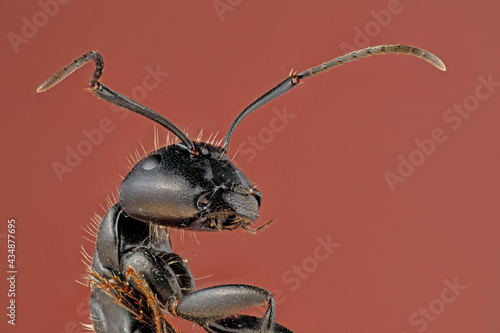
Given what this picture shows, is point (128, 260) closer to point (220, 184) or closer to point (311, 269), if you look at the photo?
point (220, 184)

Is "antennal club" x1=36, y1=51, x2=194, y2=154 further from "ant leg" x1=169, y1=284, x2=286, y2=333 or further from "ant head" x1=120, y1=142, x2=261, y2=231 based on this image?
"ant leg" x1=169, y1=284, x2=286, y2=333

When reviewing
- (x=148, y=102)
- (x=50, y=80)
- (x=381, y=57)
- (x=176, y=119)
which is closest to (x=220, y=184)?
(x=50, y=80)

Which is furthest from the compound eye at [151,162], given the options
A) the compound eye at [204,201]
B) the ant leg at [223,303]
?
the ant leg at [223,303]

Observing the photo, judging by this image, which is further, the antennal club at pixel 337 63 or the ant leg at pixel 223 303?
the antennal club at pixel 337 63

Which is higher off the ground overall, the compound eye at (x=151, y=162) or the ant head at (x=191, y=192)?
the compound eye at (x=151, y=162)

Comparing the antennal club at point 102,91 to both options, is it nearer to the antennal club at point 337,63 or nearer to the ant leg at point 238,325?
the antennal club at point 337,63

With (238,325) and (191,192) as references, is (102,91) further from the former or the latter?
(238,325)

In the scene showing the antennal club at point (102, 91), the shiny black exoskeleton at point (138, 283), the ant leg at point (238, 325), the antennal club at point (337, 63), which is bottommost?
the ant leg at point (238, 325)

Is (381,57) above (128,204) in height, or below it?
above
